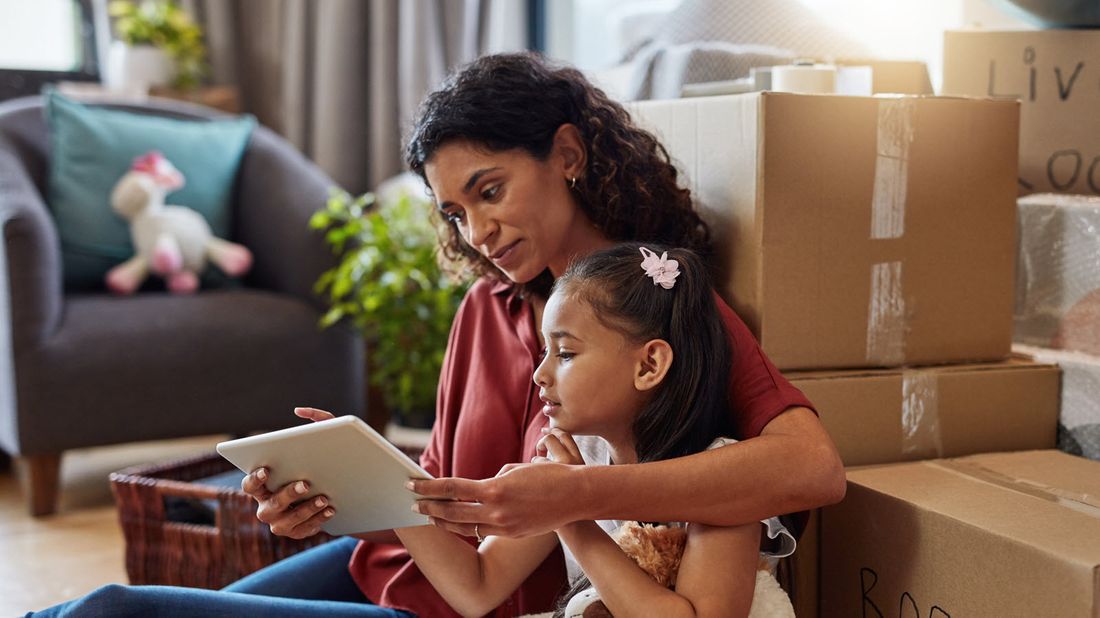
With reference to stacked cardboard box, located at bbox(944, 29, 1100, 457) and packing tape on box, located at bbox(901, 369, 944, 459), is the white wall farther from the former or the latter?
packing tape on box, located at bbox(901, 369, 944, 459)

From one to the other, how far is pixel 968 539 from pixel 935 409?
272 millimetres

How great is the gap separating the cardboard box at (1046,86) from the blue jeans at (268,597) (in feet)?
3.37

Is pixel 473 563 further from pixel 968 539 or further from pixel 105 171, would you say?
pixel 105 171

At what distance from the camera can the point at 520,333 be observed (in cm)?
122

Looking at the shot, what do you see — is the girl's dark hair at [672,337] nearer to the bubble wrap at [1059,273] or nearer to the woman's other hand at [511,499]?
the woman's other hand at [511,499]

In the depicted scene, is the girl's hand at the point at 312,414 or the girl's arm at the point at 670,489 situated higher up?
the girl's hand at the point at 312,414

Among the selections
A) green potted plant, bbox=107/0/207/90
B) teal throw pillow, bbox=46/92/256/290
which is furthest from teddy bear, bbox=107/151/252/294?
green potted plant, bbox=107/0/207/90

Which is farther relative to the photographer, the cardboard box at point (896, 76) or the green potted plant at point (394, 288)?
the green potted plant at point (394, 288)

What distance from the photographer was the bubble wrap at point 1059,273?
1.37 m

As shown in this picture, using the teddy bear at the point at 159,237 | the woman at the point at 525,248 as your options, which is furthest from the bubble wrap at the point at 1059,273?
the teddy bear at the point at 159,237

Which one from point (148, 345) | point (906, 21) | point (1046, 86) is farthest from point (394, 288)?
point (1046, 86)

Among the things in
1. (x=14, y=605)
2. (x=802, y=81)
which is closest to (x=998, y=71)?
(x=802, y=81)

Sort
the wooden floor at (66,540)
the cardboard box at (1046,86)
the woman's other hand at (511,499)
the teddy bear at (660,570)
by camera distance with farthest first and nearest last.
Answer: the wooden floor at (66,540) → the cardboard box at (1046,86) → the teddy bear at (660,570) → the woman's other hand at (511,499)

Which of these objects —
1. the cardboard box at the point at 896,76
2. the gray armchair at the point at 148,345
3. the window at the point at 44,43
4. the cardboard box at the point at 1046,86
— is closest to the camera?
the cardboard box at the point at 896,76
